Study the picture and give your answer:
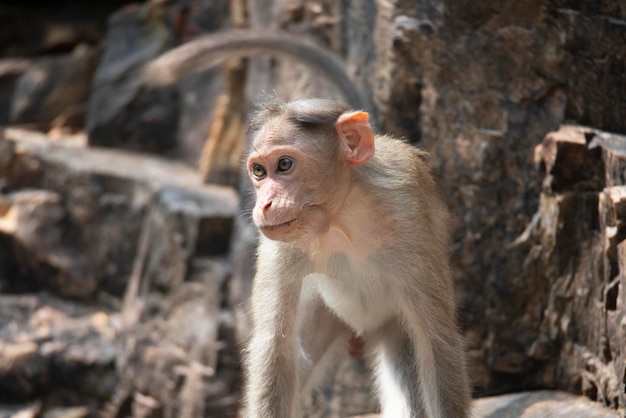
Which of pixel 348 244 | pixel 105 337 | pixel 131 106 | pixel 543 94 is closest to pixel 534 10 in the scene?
pixel 543 94

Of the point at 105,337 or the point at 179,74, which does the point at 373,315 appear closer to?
the point at 179,74

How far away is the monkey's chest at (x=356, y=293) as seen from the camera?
3867 millimetres

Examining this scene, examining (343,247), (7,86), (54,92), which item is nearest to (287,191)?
(343,247)

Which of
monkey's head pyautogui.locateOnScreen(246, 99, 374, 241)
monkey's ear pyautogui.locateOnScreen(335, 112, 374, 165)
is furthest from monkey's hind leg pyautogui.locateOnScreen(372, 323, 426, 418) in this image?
monkey's ear pyautogui.locateOnScreen(335, 112, 374, 165)

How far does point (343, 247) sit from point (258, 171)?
1.86 feet

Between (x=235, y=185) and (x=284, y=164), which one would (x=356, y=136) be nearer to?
(x=284, y=164)

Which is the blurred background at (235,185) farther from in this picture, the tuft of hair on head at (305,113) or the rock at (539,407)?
the tuft of hair on head at (305,113)

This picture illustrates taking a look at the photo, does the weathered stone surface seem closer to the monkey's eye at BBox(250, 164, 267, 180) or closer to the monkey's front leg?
the monkey's front leg

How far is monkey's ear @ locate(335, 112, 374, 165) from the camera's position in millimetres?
3581

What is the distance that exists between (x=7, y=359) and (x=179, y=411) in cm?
189

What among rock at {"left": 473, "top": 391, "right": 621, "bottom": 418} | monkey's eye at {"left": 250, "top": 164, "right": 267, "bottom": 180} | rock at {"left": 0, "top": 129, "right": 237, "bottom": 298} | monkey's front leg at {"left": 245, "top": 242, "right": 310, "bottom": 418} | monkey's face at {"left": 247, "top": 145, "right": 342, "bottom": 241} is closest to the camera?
monkey's face at {"left": 247, "top": 145, "right": 342, "bottom": 241}

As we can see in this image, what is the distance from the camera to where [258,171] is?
11.5 ft

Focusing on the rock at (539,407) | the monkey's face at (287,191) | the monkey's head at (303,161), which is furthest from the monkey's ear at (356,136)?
the rock at (539,407)

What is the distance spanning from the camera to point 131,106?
1117cm
